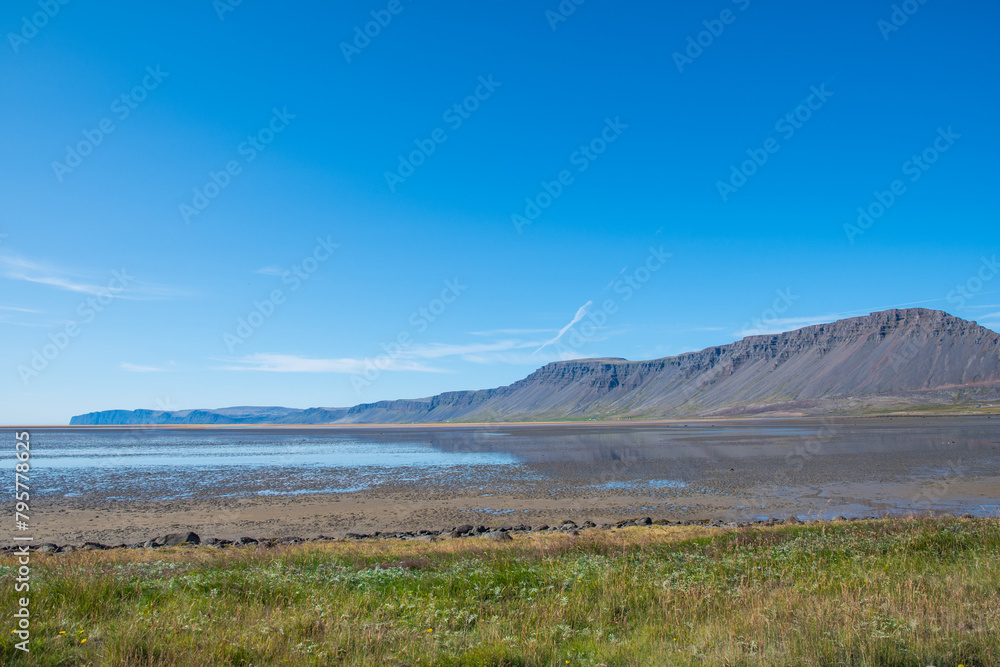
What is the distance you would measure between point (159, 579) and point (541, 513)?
18320 millimetres

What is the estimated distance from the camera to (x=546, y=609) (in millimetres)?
7578

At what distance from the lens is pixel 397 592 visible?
9117 millimetres

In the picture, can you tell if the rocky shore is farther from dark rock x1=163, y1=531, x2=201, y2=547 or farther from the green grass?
the green grass

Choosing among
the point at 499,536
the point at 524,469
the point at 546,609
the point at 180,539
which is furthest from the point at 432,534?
the point at 524,469

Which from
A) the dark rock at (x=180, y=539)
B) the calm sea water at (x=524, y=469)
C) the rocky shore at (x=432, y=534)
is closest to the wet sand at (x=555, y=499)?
the calm sea water at (x=524, y=469)

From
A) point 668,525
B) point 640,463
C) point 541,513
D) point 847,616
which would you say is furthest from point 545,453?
point 847,616

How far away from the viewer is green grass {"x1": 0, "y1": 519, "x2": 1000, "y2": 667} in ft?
19.5

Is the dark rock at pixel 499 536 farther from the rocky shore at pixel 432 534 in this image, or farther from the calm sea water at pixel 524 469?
the calm sea water at pixel 524 469

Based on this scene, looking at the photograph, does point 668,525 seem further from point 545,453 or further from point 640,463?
point 545,453

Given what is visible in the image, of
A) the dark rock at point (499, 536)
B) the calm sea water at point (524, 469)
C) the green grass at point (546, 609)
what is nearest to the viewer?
the green grass at point (546, 609)

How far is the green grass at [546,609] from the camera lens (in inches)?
234

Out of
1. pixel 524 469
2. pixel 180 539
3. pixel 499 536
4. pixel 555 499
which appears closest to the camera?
pixel 499 536

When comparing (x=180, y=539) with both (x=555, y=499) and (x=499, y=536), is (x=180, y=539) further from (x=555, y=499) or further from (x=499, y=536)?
(x=555, y=499)

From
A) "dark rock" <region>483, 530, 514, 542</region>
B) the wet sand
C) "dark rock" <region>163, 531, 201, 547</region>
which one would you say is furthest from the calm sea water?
"dark rock" <region>483, 530, 514, 542</region>
